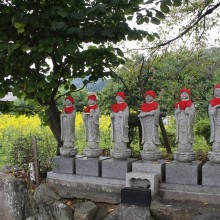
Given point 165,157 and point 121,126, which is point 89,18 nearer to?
point 121,126

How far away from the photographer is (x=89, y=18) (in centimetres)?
496

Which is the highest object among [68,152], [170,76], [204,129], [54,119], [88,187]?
[170,76]

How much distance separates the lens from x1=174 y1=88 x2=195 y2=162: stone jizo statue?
205 inches

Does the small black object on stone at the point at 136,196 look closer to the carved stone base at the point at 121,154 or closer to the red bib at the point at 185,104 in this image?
the carved stone base at the point at 121,154

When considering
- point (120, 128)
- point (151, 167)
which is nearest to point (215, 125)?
point (151, 167)

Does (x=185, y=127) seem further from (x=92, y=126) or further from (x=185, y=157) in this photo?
(x=92, y=126)

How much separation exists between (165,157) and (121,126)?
65.2 inches

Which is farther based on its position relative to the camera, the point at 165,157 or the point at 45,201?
the point at 165,157

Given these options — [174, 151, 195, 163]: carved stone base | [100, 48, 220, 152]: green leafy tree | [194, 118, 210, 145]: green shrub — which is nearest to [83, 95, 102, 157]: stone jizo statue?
[174, 151, 195, 163]: carved stone base

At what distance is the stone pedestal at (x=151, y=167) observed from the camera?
5414 mm

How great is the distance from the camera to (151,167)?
17.9ft

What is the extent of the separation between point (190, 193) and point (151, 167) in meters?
0.73

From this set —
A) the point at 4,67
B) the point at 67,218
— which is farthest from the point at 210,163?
the point at 4,67

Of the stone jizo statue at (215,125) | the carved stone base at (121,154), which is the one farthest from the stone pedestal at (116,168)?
the stone jizo statue at (215,125)
